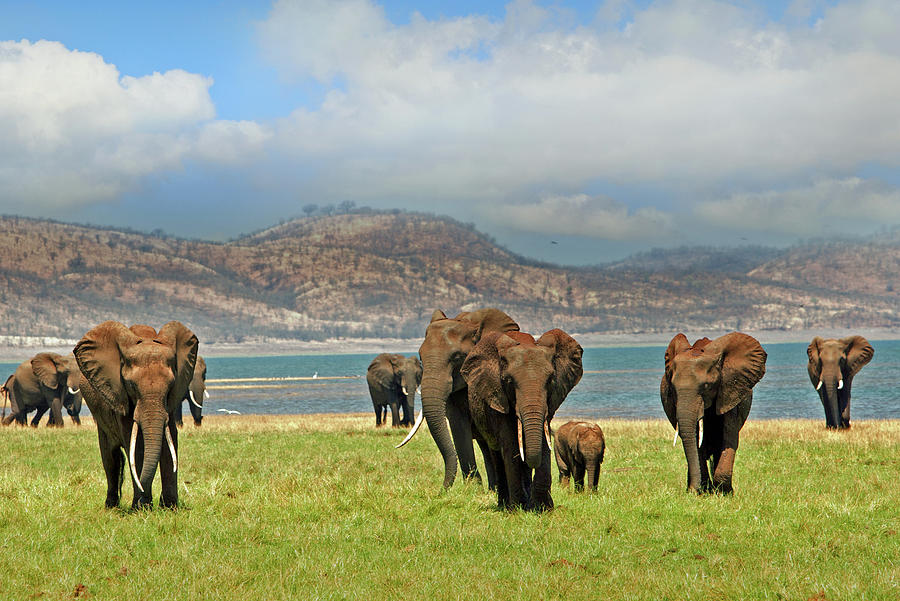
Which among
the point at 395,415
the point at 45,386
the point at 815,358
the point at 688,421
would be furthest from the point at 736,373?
the point at 45,386

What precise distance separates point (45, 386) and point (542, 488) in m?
29.0

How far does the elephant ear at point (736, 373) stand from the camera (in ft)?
50.0

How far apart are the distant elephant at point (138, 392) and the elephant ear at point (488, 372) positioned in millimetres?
3999

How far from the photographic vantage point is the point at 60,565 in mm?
10359

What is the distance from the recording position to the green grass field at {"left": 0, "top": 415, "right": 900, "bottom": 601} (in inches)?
371

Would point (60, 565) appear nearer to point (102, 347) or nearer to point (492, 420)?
point (102, 347)

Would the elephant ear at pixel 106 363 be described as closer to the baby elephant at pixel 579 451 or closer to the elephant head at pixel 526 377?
the elephant head at pixel 526 377

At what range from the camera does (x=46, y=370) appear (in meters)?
36.2

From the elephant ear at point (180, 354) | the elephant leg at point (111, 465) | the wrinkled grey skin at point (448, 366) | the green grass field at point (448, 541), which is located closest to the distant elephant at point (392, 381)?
the green grass field at point (448, 541)

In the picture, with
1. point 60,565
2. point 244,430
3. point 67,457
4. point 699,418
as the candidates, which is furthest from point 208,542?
point 244,430

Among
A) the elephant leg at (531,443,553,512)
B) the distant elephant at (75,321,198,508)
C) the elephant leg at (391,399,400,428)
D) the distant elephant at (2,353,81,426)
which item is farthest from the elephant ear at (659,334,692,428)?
the distant elephant at (2,353,81,426)

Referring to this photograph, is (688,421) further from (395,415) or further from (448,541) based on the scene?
(395,415)

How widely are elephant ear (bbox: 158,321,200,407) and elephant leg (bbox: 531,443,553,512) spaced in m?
5.03

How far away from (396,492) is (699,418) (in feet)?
16.0
